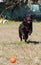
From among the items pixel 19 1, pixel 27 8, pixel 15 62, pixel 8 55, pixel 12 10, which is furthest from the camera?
pixel 27 8

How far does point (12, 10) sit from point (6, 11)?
1245 millimetres

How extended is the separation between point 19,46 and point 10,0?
1784 cm

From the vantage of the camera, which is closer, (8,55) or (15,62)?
(15,62)

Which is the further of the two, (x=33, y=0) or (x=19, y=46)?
(x=33, y=0)

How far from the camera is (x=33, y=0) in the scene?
28906mm

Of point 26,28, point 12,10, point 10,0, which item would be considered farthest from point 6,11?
point 26,28

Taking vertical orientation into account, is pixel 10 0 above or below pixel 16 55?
below

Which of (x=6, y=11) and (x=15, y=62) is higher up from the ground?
(x=15, y=62)

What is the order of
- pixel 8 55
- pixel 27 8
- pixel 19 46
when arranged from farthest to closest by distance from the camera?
pixel 27 8
pixel 19 46
pixel 8 55

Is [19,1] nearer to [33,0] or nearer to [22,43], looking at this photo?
[33,0]

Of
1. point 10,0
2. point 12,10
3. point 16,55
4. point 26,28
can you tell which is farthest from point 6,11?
point 16,55

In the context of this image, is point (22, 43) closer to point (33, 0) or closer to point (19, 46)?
point (19, 46)

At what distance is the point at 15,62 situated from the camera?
8211 millimetres

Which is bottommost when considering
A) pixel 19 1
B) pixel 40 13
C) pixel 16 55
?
pixel 40 13
